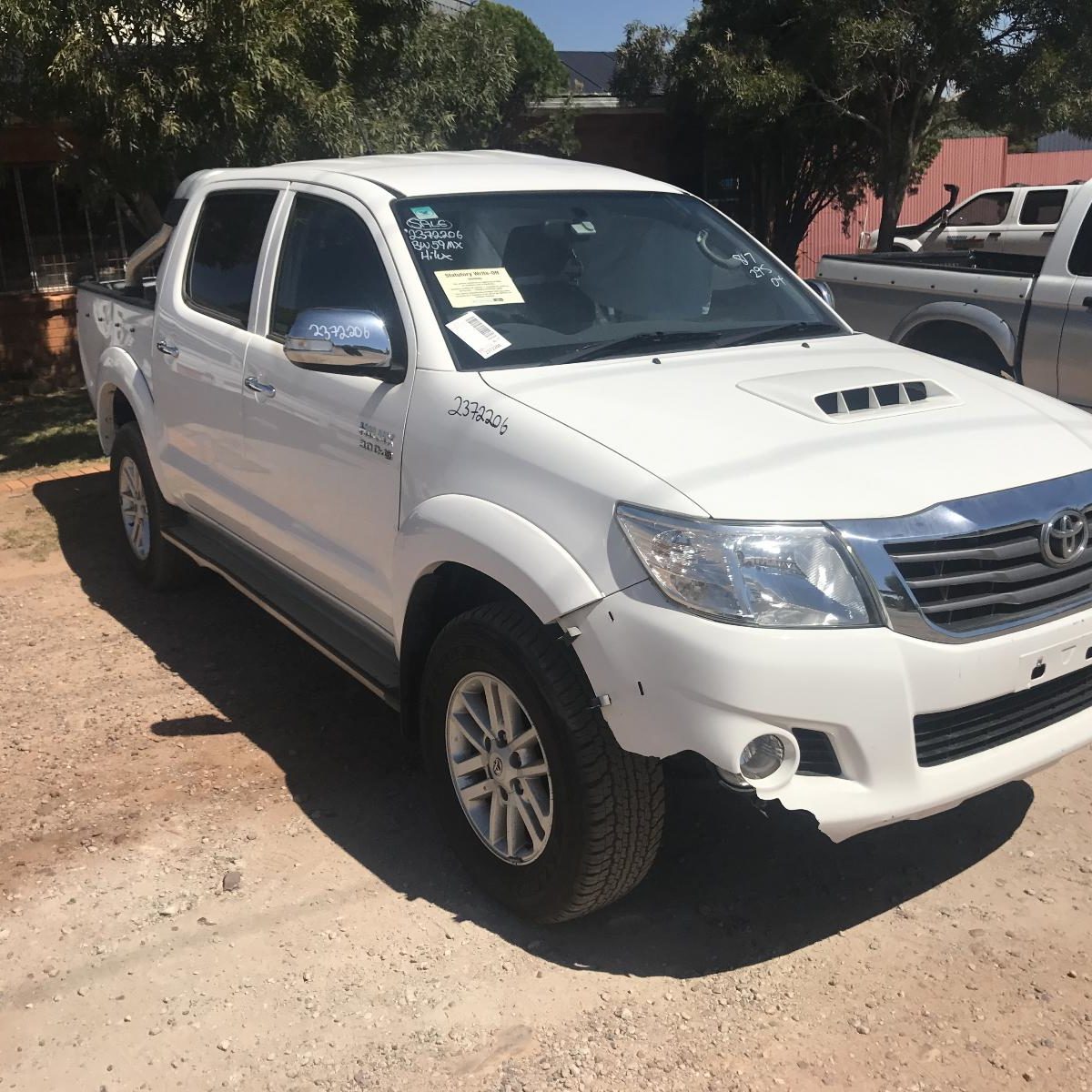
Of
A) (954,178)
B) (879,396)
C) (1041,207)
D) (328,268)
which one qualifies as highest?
(328,268)

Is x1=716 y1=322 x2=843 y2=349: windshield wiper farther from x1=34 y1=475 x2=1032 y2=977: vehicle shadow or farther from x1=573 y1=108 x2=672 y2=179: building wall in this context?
x1=573 y1=108 x2=672 y2=179: building wall

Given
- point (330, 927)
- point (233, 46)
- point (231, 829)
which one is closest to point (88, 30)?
point (233, 46)

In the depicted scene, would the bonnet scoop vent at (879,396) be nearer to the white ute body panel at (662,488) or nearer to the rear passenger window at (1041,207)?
the white ute body panel at (662,488)

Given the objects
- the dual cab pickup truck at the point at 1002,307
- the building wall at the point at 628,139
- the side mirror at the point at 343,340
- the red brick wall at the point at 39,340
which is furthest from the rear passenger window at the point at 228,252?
the building wall at the point at 628,139

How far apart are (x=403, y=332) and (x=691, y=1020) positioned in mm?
2116

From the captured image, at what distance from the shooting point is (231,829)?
401 centimetres

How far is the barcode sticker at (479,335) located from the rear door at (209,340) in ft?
4.01

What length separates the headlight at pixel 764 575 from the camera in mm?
2801

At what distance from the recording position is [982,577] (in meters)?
2.95

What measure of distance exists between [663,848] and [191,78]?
264 inches

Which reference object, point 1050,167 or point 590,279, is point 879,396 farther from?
point 1050,167

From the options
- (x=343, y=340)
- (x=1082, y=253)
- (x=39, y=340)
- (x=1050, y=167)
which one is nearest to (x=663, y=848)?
(x=343, y=340)

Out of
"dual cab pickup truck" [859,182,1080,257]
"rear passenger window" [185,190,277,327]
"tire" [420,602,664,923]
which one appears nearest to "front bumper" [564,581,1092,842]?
"tire" [420,602,664,923]

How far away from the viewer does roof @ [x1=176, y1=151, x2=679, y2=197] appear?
13.7ft
